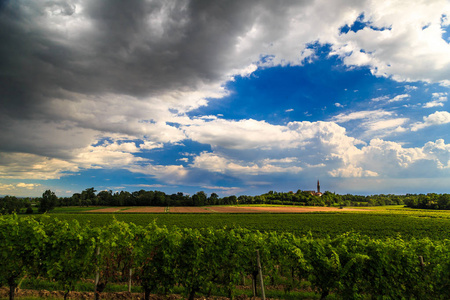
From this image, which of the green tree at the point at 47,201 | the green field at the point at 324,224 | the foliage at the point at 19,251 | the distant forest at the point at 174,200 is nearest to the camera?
the foliage at the point at 19,251

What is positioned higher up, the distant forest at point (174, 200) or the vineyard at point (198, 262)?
the vineyard at point (198, 262)

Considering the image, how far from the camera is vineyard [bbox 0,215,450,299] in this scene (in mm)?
8055

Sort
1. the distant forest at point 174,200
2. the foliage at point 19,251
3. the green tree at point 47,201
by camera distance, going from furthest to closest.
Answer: the distant forest at point 174,200
the green tree at point 47,201
the foliage at point 19,251

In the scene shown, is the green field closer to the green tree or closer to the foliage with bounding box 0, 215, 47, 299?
the foliage with bounding box 0, 215, 47, 299

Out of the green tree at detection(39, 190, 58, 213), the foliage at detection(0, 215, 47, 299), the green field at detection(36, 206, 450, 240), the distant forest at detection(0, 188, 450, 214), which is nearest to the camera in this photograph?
the foliage at detection(0, 215, 47, 299)

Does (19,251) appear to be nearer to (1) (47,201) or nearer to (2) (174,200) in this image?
(1) (47,201)

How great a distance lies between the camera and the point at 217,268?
332 inches

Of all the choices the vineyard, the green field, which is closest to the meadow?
the vineyard

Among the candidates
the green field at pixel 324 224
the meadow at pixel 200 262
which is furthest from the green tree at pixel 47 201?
the meadow at pixel 200 262

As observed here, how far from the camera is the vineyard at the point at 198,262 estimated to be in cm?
805

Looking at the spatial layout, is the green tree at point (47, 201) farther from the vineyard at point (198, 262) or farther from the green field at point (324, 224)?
the vineyard at point (198, 262)

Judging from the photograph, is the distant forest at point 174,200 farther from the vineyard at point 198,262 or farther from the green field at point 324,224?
the vineyard at point 198,262

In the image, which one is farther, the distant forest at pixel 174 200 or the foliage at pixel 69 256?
the distant forest at pixel 174 200

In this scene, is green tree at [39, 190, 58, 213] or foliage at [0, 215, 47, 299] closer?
foliage at [0, 215, 47, 299]
